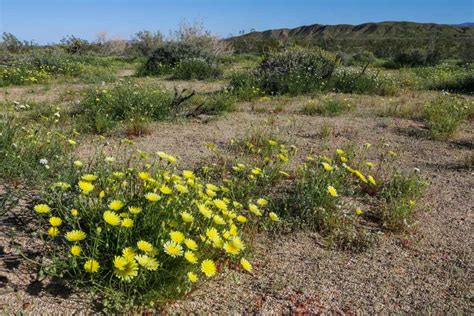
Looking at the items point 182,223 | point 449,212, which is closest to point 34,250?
point 182,223

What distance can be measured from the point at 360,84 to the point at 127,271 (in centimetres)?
858

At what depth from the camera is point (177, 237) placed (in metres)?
2.18

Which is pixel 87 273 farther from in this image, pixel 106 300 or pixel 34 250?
pixel 34 250

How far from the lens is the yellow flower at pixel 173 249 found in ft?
6.86

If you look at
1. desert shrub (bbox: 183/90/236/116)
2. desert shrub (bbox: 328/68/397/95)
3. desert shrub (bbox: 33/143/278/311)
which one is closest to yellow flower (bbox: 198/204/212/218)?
desert shrub (bbox: 33/143/278/311)

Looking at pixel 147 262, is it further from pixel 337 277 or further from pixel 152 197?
pixel 337 277

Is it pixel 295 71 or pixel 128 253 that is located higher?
pixel 295 71

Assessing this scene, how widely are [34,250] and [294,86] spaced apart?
719 cm

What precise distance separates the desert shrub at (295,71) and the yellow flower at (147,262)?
717 cm

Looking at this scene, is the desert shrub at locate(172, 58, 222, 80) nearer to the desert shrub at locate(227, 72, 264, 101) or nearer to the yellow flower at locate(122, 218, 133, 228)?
the desert shrub at locate(227, 72, 264, 101)

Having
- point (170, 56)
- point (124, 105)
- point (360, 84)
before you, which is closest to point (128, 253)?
point (124, 105)

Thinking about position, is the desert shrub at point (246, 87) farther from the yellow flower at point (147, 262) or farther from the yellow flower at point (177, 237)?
the yellow flower at point (147, 262)

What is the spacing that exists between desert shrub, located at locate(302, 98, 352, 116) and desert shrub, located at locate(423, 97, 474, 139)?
131 cm

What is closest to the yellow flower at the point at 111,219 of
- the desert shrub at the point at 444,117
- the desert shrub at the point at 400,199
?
the desert shrub at the point at 400,199
